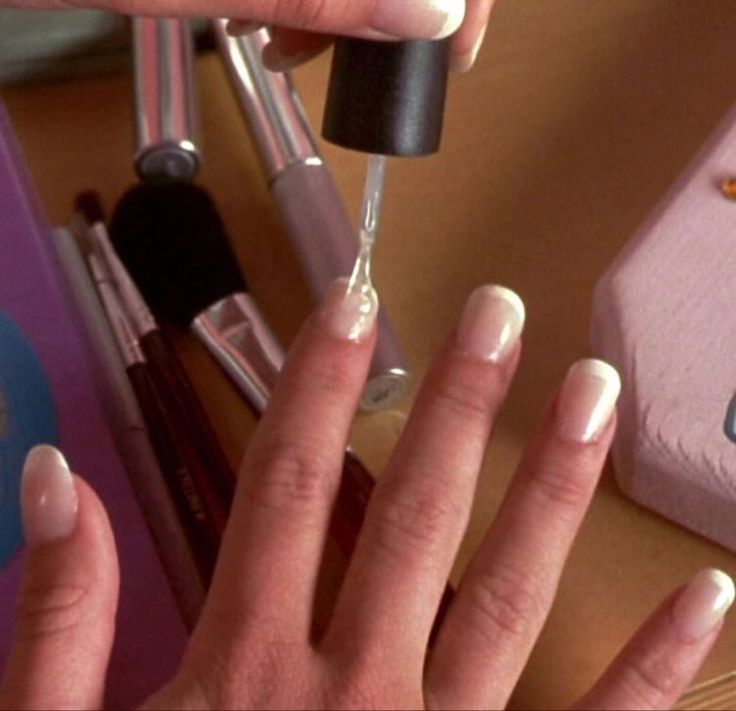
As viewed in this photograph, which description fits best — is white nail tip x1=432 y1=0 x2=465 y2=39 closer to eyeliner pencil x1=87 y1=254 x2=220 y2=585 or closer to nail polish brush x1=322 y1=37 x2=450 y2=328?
nail polish brush x1=322 y1=37 x2=450 y2=328

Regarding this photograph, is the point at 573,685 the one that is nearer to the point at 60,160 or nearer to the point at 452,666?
the point at 452,666

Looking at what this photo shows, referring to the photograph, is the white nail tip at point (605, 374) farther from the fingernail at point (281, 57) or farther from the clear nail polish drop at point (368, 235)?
the fingernail at point (281, 57)

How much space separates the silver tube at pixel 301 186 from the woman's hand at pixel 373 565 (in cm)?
4

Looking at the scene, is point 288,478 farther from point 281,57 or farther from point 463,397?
point 281,57

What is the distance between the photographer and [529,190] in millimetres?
524

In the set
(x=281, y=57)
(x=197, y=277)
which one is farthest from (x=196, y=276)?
(x=281, y=57)

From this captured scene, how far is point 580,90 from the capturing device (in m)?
0.55

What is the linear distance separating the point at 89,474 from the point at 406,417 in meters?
0.11

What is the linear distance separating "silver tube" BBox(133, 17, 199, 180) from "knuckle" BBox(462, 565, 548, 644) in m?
0.22

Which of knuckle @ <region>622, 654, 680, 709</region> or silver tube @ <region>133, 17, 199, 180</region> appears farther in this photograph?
silver tube @ <region>133, 17, 199, 180</region>

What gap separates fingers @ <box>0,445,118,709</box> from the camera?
0.38m

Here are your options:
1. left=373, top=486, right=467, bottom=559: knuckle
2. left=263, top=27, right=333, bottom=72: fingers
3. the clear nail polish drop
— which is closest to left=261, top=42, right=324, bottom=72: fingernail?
left=263, top=27, right=333, bottom=72: fingers

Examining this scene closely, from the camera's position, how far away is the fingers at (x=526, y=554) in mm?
393

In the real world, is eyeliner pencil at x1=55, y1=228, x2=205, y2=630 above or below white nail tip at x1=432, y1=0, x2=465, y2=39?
below
